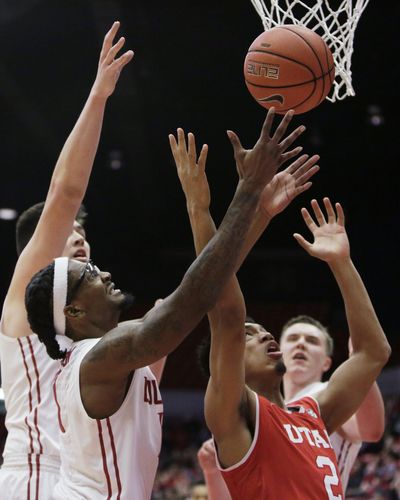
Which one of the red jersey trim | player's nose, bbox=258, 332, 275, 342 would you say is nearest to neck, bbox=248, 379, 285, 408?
player's nose, bbox=258, 332, 275, 342

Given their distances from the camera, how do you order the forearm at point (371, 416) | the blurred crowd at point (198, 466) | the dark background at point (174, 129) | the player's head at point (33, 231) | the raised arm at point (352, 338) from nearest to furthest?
the raised arm at point (352, 338) < the player's head at point (33, 231) < the forearm at point (371, 416) < the blurred crowd at point (198, 466) < the dark background at point (174, 129)

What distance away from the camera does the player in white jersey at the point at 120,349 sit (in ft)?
7.87

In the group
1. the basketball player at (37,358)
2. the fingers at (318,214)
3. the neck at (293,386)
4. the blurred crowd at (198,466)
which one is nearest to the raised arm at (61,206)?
the basketball player at (37,358)

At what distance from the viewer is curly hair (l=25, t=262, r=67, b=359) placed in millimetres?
2666

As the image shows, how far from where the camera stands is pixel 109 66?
11.1 ft

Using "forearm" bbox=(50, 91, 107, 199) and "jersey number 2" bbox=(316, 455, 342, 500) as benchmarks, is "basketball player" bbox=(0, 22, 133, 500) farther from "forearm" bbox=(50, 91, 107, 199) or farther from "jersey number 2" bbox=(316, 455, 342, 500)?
"jersey number 2" bbox=(316, 455, 342, 500)

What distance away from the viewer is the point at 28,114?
1203cm

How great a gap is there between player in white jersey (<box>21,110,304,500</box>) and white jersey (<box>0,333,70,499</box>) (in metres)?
0.26

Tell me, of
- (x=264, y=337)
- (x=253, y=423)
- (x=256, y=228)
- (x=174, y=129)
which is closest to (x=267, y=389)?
(x=264, y=337)

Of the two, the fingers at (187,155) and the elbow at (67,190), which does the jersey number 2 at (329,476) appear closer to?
the fingers at (187,155)

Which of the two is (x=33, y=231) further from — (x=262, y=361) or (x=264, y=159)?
(x=264, y=159)

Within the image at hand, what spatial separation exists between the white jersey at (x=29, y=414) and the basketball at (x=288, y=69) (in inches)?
52.2

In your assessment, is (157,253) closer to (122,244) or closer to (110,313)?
(122,244)

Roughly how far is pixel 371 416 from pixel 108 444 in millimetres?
1876
